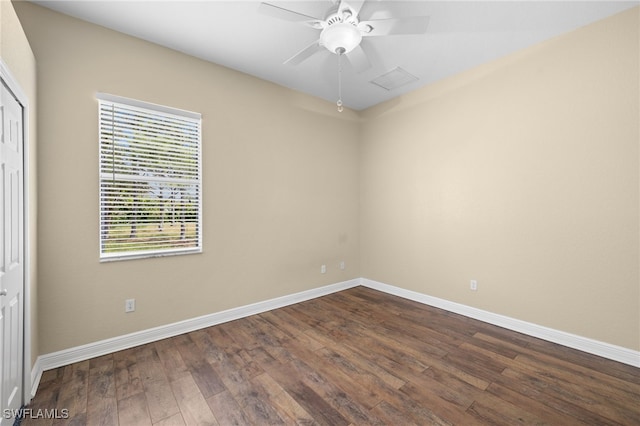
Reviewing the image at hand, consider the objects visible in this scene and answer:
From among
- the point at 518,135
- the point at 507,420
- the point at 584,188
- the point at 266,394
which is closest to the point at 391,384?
the point at 507,420

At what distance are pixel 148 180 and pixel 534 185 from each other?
396cm

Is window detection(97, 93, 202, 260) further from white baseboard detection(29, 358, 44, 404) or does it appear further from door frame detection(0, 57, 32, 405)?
white baseboard detection(29, 358, 44, 404)

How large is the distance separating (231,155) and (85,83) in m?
1.41

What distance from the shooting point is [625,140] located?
2.39 m

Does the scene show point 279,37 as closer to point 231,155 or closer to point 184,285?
point 231,155

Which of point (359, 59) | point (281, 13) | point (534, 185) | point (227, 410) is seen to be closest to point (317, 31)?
point (359, 59)

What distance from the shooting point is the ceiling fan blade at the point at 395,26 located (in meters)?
1.89

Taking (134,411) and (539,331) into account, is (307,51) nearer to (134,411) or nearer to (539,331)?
(134,411)

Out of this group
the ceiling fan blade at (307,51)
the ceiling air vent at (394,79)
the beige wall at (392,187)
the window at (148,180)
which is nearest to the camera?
the ceiling fan blade at (307,51)

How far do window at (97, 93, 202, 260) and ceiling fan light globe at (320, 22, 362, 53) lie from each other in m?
1.71

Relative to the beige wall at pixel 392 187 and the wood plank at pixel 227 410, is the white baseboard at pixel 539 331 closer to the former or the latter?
the beige wall at pixel 392 187

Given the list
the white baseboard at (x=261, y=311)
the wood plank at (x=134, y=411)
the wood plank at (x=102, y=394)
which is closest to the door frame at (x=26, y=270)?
the white baseboard at (x=261, y=311)

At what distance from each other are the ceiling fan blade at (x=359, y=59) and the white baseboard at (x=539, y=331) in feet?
10.1

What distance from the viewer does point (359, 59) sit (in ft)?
10.0
